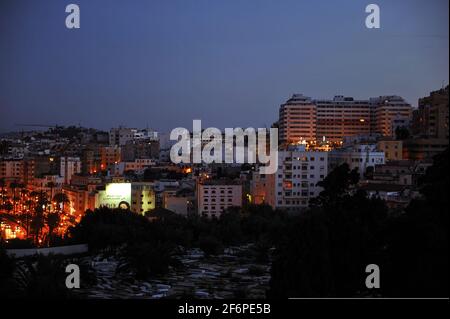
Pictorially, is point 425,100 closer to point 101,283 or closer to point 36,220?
point 36,220

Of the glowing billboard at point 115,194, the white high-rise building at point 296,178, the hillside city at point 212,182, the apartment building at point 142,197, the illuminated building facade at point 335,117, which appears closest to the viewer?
the hillside city at point 212,182

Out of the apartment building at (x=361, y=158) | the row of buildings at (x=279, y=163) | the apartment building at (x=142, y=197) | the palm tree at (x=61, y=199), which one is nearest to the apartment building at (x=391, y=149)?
the row of buildings at (x=279, y=163)

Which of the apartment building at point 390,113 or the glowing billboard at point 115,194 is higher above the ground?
the apartment building at point 390,113

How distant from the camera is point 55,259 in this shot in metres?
6.10

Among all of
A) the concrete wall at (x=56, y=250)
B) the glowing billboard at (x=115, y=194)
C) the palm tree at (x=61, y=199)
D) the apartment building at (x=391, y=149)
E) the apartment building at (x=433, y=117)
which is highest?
the apartment building at (x=433, y=117)

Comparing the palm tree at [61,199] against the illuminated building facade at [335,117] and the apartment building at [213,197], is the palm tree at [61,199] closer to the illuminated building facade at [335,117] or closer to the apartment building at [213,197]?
the apartment building at [213,197]

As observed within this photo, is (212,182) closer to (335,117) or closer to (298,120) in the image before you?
(298,120)

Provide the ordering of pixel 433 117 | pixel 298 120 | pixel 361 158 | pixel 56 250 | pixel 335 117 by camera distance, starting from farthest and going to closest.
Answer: pixel 335 117 < pixel 298 120 < pixel 433 117 < pixel 361 158 < pixel 56 250

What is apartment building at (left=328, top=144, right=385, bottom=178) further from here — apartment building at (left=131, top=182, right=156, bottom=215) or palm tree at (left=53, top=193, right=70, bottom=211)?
palm tree at (left=53, top=193, right=70, bottom=211)

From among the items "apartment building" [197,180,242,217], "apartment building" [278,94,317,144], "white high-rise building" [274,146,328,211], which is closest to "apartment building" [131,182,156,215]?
"apartment building" [197,180,242,217]

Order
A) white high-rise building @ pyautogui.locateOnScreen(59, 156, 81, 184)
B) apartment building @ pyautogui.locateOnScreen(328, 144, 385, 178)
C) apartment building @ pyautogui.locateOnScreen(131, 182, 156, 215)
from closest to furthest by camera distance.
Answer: apartment building @ pyautogui.locateOnScreen(328, 144, 385, 178)
apartment building @ pyautogui.locateOnScreen(131, 182, 156, 215)
white high-rise building @ pyautogui.locateOnScreen(59, 156, 81, 184)

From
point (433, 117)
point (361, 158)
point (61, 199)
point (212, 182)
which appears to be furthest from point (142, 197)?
point (433, 117)

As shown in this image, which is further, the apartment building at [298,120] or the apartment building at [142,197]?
the apartment building at [298,120]

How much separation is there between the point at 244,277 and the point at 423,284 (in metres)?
2.79
